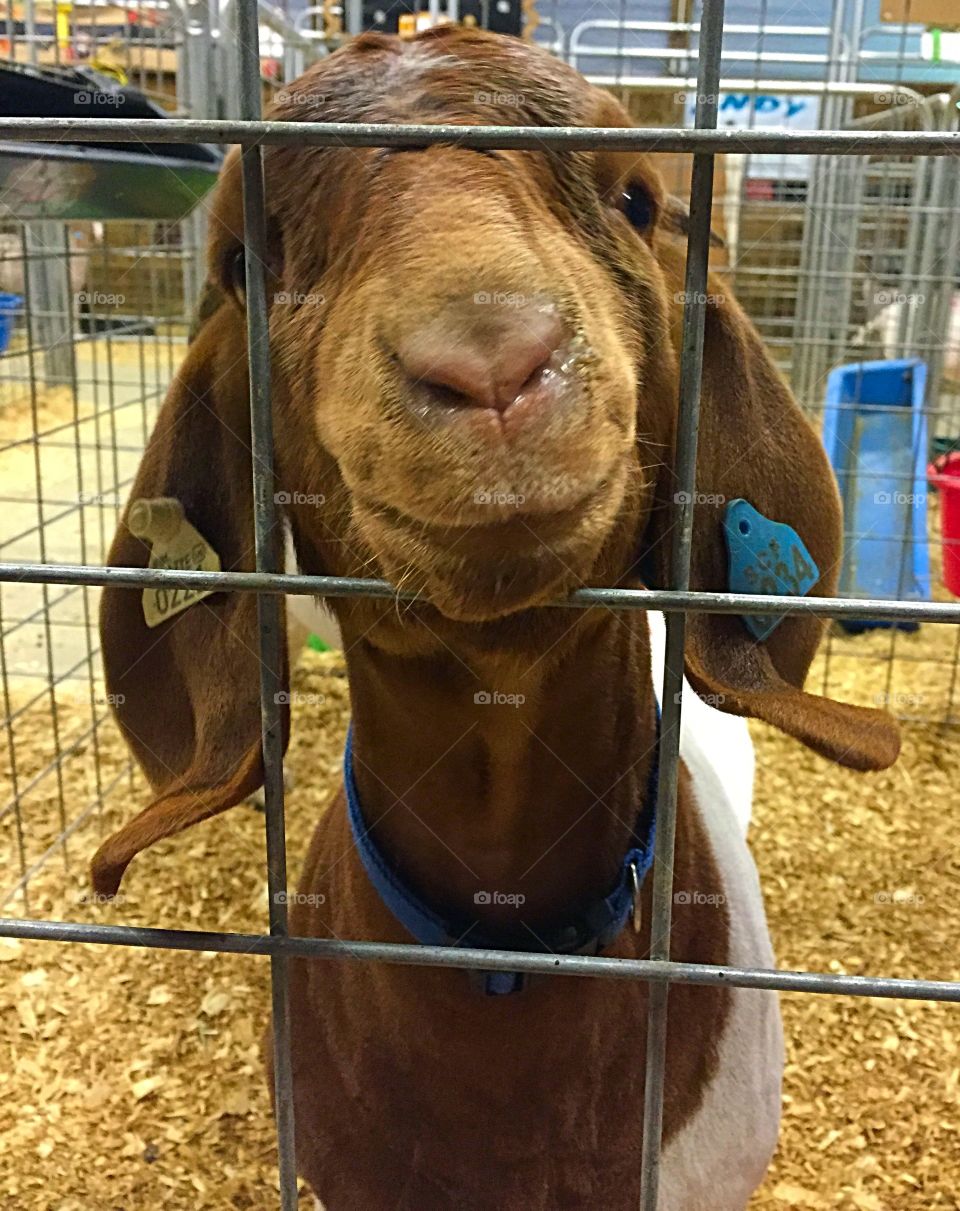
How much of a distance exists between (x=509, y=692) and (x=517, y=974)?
0.26 metres

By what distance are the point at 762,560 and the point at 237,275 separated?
0.56 m

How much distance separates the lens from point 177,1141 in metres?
1.63

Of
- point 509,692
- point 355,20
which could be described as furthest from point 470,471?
point 355,20

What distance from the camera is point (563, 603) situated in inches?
30.2

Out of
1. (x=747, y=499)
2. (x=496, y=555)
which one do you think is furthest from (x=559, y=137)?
(x=747, y=499)

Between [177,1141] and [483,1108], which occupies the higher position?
[483,1108]

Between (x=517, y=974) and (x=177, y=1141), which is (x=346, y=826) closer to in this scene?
(x=517, y=974)

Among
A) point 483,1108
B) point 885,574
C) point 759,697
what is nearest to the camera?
point 759,697

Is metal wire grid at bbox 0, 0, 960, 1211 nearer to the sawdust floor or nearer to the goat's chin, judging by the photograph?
the goat's chin

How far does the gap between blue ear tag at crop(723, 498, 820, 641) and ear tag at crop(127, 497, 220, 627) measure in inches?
18.4

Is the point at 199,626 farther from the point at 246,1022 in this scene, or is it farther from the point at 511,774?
the point at 246,1022

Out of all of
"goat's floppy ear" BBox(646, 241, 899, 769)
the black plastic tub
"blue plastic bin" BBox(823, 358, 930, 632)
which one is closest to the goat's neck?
"goat's floppy ear" BBox(646, 241, 899, 769)

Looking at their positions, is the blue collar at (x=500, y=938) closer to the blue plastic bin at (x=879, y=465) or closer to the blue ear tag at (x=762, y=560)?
the blue ear tag at (x=762, y=560)

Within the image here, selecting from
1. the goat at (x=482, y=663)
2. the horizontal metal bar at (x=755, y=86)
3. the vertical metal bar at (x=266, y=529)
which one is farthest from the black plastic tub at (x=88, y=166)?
the horizontal metal bar at (x=755, y=86)
